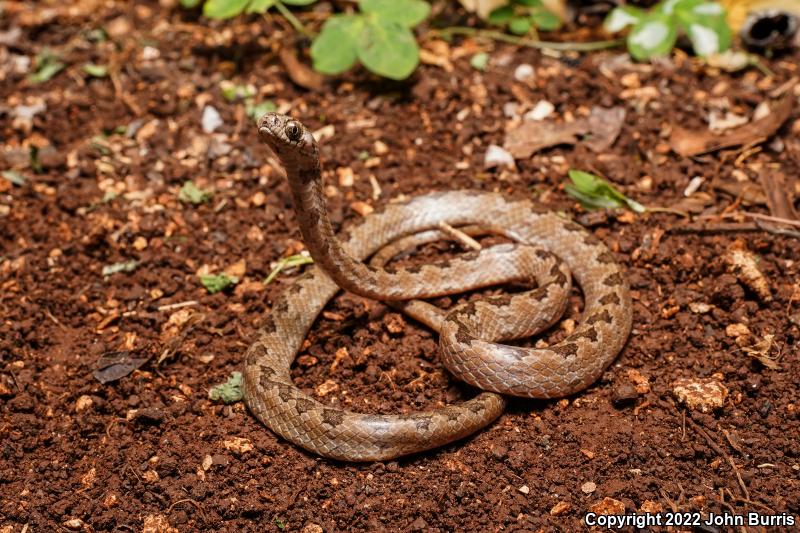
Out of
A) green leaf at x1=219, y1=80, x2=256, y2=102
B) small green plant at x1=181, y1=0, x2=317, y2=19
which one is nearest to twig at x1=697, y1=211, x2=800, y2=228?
small green plant at x1=181, y1=0, x2=317, y2=19

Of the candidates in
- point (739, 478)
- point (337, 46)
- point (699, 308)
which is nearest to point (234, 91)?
point (337, 46)

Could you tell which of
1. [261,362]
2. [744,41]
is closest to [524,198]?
[261,362]

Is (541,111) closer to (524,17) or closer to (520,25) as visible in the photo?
(520,25)

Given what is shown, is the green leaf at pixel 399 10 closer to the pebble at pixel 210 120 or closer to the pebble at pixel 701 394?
the pebble at pixel 210 120

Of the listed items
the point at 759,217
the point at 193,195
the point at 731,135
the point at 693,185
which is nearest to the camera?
the point at 759,217

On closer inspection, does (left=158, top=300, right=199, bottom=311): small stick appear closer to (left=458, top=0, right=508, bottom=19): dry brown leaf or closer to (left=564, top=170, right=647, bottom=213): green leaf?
(left=564, top=170, right=647, bottom=213): green leaf

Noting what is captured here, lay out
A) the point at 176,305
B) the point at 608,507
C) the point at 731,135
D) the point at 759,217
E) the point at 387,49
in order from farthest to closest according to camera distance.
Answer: the point at 387,49 → the point at 731,135 → the point at 759,217 → the point at 176,305 → the point at 608,507

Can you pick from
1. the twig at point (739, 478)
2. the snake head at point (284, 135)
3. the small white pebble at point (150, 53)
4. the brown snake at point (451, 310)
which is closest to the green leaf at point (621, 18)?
the brown snake at point (451, 310)

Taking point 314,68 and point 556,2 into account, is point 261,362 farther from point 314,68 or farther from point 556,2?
point 556,2
